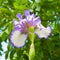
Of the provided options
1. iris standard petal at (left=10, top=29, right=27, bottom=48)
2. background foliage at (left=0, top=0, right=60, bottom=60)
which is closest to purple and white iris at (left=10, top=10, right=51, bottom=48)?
iris standard petal at (left=10, top=29, right=27, bottom=48)

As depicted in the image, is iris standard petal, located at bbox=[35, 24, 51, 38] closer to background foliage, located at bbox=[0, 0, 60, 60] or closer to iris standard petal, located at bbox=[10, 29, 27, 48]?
iris standard petal, located at bbox=[10, 29, 27, 48]

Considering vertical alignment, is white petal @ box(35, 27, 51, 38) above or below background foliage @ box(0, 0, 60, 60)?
above

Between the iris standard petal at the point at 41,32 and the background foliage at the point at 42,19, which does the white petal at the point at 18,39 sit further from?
the background foliage at the point at 42,19

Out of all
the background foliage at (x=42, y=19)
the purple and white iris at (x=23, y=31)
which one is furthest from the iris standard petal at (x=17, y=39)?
the background foliage at (x=42, y=19)

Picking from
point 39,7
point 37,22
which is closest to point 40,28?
point 37,22

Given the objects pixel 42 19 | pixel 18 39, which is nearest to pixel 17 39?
pixel 18 39

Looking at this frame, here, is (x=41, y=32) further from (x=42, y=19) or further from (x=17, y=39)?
(x=42, y=19)

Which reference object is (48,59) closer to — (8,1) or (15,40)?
(8,1)
